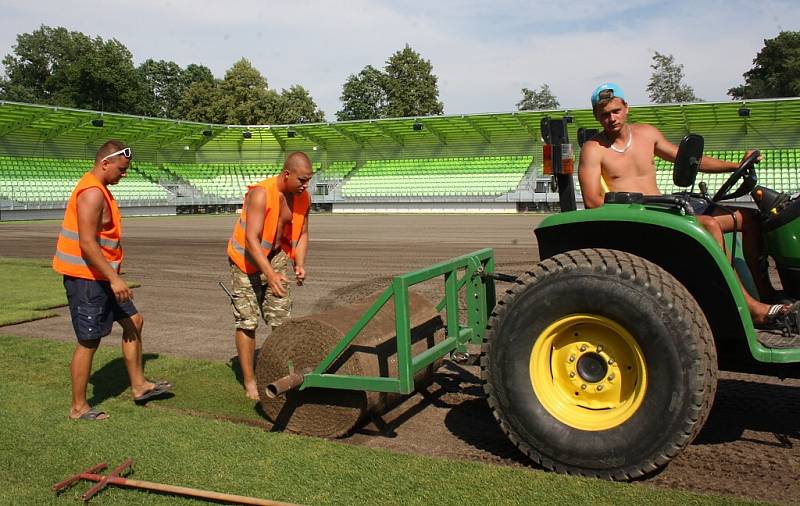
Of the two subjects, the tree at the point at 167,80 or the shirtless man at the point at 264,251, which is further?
the tree at the point at 167,80

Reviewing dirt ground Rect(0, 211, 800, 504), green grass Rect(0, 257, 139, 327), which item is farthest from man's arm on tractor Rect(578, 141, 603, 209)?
green grass Rect(0, 257, 139, 327)

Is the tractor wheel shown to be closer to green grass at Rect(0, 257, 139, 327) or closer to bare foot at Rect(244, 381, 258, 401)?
bare foot at Rect(244, 381, 258, 401)

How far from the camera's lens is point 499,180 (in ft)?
148

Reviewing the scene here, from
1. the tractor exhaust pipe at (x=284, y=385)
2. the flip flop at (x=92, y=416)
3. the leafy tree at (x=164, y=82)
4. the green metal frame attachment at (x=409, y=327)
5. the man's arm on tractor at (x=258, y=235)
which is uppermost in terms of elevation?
the leafy tree at (x=164, y=82)

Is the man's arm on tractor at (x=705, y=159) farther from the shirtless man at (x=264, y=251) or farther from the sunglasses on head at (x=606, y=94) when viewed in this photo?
the shirtless man at (x=264, y=251)

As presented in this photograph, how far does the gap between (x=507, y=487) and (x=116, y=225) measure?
326 centimetres

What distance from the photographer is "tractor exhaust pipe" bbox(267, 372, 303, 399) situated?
3982 mm

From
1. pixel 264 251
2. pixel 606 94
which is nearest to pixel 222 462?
pixel 264 251

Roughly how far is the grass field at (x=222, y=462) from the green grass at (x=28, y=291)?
354 cm

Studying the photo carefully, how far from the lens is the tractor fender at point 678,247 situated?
340 centimetres

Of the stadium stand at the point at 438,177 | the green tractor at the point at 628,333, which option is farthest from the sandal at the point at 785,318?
the stadium stand at the point at 438,177

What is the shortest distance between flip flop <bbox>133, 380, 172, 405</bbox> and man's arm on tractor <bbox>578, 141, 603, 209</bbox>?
3.30 meters

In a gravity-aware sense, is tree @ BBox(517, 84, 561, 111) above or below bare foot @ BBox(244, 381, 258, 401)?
above

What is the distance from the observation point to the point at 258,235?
5.00m
